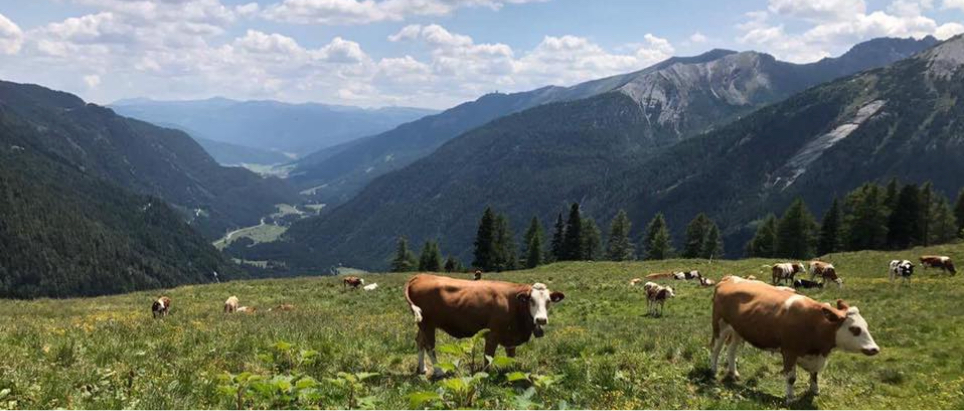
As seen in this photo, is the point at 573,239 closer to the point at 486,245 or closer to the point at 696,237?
the point at 486,245

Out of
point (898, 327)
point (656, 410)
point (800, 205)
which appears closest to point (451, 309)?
point (656, 410)

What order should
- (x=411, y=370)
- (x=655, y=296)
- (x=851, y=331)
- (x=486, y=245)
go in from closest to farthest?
(x=851, y=331), (x=411, y=370), (x=655, y=296), (x=486, y=245)

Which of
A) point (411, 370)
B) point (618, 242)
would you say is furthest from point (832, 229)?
point (411, 370)

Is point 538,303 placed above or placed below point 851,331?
above

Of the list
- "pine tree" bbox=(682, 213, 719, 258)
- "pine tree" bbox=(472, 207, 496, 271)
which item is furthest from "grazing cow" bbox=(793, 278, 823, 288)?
"pine tree" bbox=(682, 213, 719, 258)

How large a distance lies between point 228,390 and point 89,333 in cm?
816

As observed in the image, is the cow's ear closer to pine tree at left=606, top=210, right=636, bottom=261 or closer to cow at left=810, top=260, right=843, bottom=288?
cow at left=810, top=260, right=843, bottom=288

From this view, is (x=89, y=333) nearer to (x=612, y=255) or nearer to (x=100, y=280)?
(x=612, y=255)

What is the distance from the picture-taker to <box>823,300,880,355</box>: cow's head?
10.4 meters

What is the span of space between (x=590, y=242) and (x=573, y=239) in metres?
5.94

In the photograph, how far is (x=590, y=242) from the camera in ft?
308

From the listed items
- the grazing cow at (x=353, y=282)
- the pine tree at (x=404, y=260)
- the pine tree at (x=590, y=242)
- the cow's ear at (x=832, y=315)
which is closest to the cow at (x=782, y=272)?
the cow's ear at (x=832, y=315)

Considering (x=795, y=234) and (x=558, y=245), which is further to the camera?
(x=558, y=245)

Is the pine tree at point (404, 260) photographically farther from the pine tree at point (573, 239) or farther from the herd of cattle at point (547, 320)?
the herd of cattle at point (547, 320)
